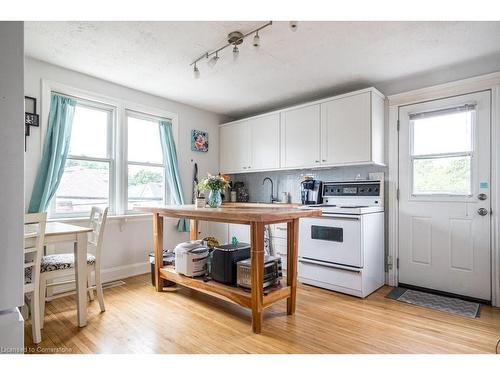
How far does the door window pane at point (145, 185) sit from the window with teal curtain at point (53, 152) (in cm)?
85

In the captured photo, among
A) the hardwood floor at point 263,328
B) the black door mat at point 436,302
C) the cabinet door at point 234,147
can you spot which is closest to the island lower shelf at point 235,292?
the hardwood floor at point 263,328

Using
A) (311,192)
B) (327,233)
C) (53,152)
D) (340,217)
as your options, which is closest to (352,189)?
(311,192)

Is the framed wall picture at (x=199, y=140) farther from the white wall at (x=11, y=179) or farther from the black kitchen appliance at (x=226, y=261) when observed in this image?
the white wall at (x=11, y=179)

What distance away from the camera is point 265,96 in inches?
157

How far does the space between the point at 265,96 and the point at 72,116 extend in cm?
244

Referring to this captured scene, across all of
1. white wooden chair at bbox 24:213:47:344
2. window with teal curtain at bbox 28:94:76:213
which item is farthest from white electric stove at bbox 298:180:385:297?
window with teal curtain at bbox 28:94:76:213

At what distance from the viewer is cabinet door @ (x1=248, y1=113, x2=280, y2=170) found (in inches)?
161

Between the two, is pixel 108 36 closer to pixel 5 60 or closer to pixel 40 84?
pixel 40 84

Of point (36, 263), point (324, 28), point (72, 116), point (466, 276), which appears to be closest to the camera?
point (36, 263)

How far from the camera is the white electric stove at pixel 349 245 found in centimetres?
292

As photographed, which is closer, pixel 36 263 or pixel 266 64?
pixel 36 263

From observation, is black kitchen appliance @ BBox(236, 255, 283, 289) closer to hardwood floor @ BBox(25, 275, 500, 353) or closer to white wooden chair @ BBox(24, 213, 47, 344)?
hardwood floor @ BBox(25, 275, 500, 353)
